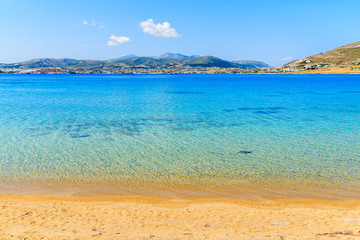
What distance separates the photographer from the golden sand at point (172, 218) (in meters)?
9.35

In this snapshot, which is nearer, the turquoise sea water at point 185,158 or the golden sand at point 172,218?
the golden sand at point 172,218

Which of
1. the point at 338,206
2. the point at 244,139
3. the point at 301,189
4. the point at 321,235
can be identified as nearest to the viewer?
the point at 321,235

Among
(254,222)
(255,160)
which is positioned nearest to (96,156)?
(255,160)

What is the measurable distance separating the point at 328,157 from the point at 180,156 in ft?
35.8

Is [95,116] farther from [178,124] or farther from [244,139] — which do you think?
[244,139]

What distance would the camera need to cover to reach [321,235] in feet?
29.7

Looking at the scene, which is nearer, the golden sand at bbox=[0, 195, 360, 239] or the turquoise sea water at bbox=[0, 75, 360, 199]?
the golden sand at bbox=[0, 195, 360, 239]

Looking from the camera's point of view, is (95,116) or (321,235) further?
(95,116)

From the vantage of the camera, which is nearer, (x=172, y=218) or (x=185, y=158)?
(x=172, y=218)

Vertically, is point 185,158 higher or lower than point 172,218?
lower

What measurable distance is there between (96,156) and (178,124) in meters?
13.6

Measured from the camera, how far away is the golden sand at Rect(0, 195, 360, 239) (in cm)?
935

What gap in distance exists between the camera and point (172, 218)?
11.0m

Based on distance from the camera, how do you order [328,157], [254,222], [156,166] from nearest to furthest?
[254,222]
[156,166]
[328,157]
